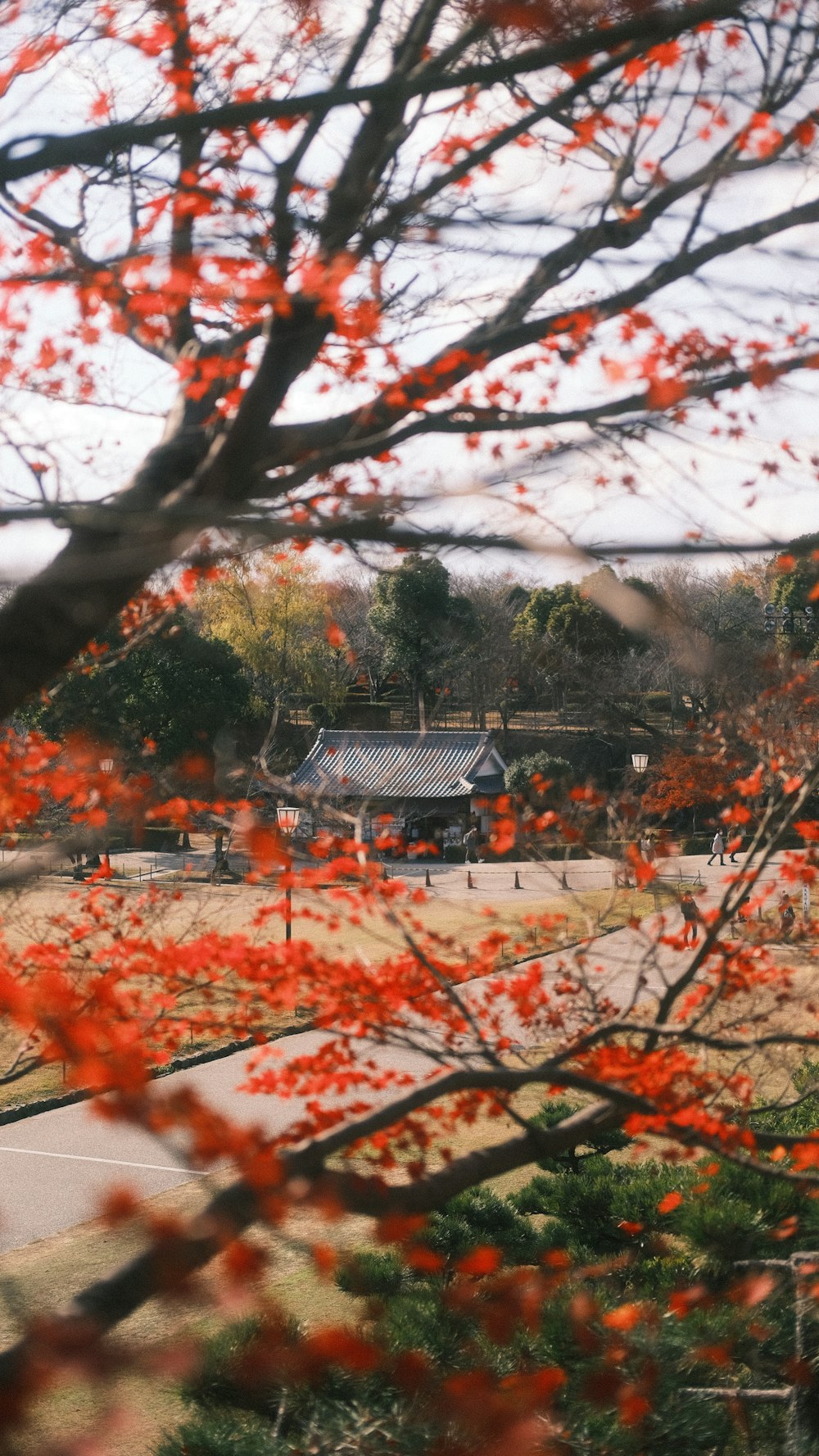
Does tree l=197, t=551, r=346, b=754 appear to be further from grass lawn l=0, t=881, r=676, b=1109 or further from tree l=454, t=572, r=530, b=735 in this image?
grass lawn l=0, t=881, r=676, b=1109

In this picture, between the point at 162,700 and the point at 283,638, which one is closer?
the point at 283,638

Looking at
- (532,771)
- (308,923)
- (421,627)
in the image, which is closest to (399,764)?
(532,771)

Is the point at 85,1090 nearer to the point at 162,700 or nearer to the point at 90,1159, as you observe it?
the point at 90,1159

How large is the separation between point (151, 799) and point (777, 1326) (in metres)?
3.52

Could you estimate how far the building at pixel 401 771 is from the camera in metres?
5.59

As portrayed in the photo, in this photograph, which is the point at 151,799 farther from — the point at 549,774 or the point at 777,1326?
the point at 777,1326

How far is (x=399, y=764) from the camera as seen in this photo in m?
6.66

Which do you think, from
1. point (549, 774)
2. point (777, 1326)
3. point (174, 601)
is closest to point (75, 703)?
point (549, 774)

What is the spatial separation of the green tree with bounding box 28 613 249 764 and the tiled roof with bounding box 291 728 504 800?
33.1 inches

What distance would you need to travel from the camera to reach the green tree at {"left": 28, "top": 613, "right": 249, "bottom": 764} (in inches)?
269

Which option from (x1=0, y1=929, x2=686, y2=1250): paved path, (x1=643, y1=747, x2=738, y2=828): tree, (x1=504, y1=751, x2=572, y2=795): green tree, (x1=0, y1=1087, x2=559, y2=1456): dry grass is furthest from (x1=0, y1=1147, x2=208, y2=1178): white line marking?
(x1=643, y1=747, x2=738, y2=828): tree

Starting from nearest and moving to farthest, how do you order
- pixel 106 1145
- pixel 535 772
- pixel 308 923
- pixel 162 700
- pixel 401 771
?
1. pixel 535 772
2. pixel 401 771
3. pixel 162 700
4. pixel 106 1145
5. pixel 308 923

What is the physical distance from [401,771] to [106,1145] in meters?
3.89

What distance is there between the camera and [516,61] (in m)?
1.54
